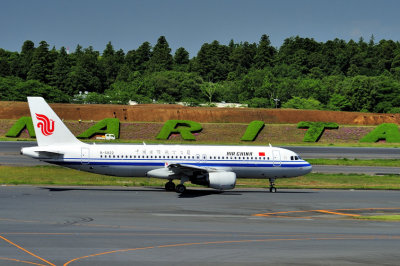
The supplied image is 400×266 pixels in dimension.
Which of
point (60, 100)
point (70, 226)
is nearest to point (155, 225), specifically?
point (70, 226)

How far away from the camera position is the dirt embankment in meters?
118

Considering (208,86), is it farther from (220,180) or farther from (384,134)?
(220,180)

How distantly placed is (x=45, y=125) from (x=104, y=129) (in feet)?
181

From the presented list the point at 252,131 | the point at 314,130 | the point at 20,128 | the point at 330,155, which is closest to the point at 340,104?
the point at 314,130

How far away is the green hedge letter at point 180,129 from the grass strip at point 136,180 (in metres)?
41.3

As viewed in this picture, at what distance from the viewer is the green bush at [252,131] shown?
98062 mm

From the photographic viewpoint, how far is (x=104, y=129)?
98062mm

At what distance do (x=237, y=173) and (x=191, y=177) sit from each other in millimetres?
4199

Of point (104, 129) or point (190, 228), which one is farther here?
point (104, 129)

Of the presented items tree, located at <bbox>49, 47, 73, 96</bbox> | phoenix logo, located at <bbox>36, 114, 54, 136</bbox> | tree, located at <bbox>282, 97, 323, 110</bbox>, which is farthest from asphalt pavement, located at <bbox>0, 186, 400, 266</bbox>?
tree, located at <bbox>49, 47, 73, 96</bbox>

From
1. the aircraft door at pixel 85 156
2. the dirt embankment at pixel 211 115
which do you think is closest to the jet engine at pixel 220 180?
the aircraft door at pixel 85 156

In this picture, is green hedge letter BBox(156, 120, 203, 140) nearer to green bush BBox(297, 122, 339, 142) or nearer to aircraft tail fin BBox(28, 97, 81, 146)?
green bush BBox(297, 122, 339, 142)

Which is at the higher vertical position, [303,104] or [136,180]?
[303,104]

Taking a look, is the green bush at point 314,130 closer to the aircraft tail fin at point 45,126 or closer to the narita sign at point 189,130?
the narita sign at point 189,130
